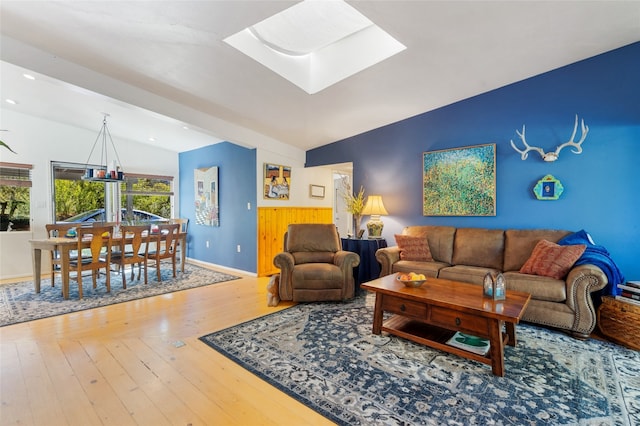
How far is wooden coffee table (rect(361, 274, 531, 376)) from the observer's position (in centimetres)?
203

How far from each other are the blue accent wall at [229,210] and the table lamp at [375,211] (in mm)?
1952

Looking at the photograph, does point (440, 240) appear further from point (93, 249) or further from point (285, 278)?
point (93, 249)

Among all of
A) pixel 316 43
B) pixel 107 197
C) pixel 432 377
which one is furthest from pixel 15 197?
pixel 432 377

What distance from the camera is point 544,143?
344 cm

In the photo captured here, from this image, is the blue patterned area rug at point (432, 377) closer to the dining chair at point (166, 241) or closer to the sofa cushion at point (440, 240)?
the sofa cushion at point (440, 240)

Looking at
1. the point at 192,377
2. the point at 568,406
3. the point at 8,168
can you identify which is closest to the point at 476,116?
the point at 568,406

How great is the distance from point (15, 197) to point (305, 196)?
4.91 metres

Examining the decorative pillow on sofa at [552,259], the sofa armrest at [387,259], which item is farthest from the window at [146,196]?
the decorative pillow on sofa at [552,259]

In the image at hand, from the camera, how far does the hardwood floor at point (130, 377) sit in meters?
1.65

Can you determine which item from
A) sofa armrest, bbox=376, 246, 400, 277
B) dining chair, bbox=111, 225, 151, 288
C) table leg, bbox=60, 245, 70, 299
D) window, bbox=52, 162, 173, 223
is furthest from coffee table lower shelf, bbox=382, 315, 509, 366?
window, bbox=52, 162, 173, 223

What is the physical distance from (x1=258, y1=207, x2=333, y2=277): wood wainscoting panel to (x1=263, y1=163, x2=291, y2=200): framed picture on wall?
0.24m

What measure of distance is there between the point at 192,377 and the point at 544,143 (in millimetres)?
4257

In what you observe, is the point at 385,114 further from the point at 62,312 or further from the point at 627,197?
the point at 62,312

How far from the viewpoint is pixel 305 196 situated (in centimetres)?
596
